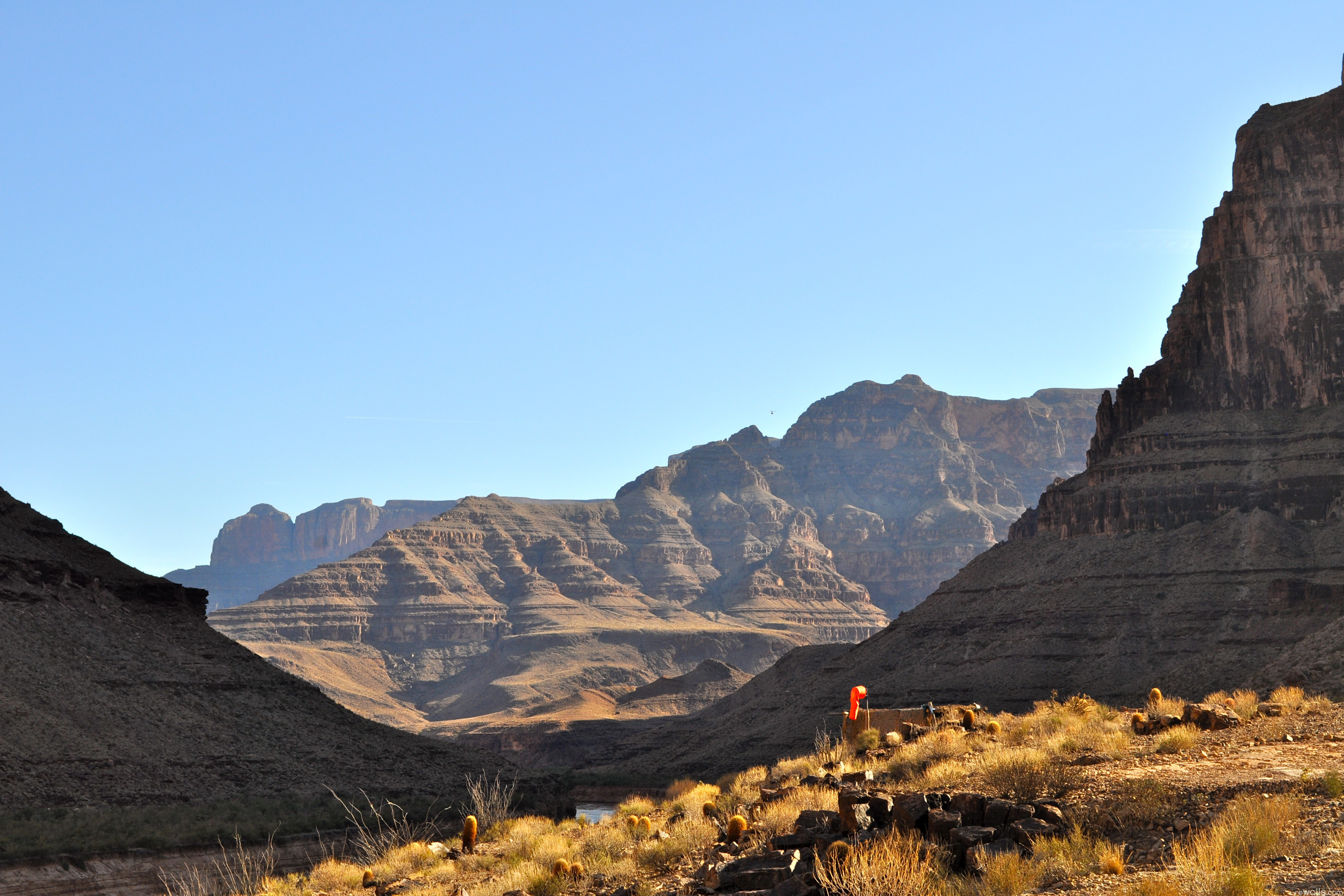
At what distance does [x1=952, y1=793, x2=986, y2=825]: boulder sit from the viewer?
1981 centimetres

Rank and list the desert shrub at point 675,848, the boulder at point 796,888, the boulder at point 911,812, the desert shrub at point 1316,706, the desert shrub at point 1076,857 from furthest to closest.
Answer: the desert shrub at point 1316,706, the desert shrub at point 675,848, the boulder at point 911,812, the boulder at point 796,888, the desert shrub at point 1076,857

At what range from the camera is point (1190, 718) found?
28.0m

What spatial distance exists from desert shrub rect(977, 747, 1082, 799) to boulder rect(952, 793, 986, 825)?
1.40 metres

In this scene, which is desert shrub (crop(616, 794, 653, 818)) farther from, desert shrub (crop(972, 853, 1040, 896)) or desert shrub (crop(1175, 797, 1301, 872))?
desert shrub (crop(1175, 797, 1301, 872))

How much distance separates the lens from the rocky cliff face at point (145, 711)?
5641cm

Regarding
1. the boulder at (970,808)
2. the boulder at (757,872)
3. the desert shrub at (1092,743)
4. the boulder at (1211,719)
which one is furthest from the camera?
the boulder at (1211,719)

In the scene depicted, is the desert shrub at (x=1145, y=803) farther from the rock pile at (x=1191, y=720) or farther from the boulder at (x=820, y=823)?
the rock pile at (x=1191, y=720)

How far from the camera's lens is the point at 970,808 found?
20.0m

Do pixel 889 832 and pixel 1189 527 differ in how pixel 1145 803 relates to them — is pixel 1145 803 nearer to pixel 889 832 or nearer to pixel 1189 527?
pixel 889 832

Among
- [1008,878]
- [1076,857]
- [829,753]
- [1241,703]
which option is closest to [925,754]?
[829,753]

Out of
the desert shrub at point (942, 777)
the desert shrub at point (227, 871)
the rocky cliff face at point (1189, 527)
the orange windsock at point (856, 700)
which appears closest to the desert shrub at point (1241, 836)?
the desert shrub at point (942, 777)

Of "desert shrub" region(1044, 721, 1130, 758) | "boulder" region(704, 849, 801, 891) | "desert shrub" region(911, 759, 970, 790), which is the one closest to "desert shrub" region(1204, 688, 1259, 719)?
"desert shrub" region(1044, 721, 1130, 758)

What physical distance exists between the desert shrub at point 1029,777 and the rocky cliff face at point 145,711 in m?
41.2

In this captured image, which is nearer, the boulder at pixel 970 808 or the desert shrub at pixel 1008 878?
the desert shrub at pixel 1008 878
